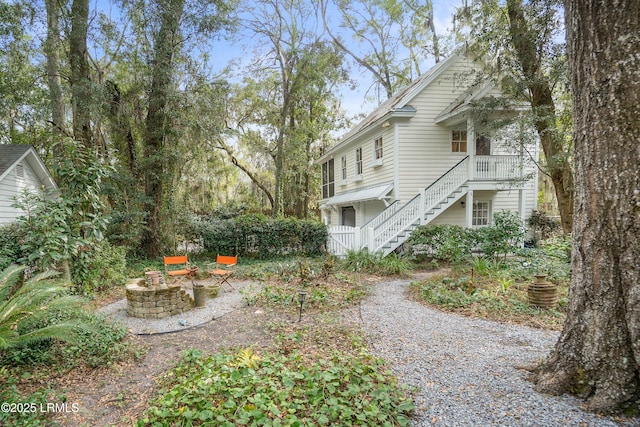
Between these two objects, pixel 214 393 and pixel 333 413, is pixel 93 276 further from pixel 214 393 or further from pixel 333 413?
pixel 333 413

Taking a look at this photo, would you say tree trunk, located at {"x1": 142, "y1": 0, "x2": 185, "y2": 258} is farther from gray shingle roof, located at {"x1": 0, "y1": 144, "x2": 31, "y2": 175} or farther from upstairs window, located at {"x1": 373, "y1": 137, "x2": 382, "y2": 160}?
upstairs window, located at {"x1": 373, "y1": 137, "x2": 382, "y2": 160}

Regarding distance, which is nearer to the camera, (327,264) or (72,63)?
A: (327,264)

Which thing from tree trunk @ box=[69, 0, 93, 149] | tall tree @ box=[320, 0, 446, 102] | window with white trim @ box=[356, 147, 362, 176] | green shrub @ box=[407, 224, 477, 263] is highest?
tall tree @ box=[320, 0, 446, 102]

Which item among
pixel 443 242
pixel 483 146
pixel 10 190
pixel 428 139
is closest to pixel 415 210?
pixel 443 242

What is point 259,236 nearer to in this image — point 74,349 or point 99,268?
point 99,268

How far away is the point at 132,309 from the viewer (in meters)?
5.46

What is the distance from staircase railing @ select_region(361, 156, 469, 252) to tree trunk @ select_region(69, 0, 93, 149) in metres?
9.54

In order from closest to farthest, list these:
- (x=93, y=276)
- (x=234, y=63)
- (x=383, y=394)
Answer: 1. (x=383, y=394)
2. (x=93, y=276)
3. (x=234, y=63)

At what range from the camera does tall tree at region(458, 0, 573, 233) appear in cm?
882

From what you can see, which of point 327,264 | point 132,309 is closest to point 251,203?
point 327,264

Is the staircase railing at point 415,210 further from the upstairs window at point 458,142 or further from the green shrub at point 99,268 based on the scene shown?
the green shrub at point 99,268

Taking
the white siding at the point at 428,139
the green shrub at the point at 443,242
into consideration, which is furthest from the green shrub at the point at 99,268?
the white siding at the point at 428,139

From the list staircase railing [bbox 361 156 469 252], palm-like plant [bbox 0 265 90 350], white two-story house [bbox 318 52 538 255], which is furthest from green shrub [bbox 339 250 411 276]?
palm-like plant [bbox 0 265 90 350]

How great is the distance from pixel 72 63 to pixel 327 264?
10021 millimetres
